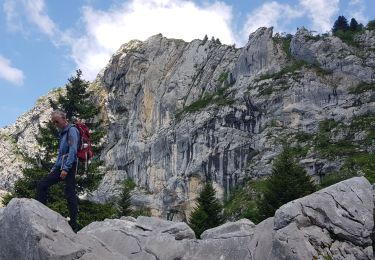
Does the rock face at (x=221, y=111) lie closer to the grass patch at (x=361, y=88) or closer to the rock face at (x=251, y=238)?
the grass patch at (x=361, y=88)

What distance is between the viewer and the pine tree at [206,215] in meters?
37.0

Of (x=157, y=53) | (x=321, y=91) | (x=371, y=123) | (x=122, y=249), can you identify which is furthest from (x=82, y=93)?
(x=157, y=53)

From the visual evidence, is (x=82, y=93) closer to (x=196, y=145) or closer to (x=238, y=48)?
(x=196, y=145)

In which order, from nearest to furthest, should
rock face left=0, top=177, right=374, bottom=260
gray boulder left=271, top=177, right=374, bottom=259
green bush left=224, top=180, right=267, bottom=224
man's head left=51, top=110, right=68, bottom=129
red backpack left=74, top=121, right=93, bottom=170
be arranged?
rock face left=0, top=177, right=374, bottom=260
gray boulder left=271, top=177, right=374, bottom=259
man's head left=51, top=110, right=68, bottom=129
red backpack left=74, top=121, right=93, bottom=170
green bush left=224, top=180, right=267, bottom=224

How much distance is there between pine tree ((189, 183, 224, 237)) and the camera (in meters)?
37.0

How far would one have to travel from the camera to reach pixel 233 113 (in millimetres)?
79125

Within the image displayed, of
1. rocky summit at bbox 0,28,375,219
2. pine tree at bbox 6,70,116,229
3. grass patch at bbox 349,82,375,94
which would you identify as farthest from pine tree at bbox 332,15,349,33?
pine tree at bbox 6,70,116,229

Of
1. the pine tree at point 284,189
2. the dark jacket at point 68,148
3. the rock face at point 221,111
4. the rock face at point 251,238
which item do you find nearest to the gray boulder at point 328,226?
the rock face at point 251,238

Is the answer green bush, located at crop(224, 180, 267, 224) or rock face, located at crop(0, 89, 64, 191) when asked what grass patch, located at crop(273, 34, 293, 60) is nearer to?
green bush, located at crop(224, 180, 267, 224)

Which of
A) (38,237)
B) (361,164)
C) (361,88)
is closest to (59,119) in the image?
(38,237)

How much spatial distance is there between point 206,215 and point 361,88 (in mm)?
45980

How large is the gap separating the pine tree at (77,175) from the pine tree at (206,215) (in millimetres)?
7689

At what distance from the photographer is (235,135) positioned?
7731 cm

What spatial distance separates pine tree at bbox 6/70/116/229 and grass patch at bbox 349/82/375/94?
50.9 m
